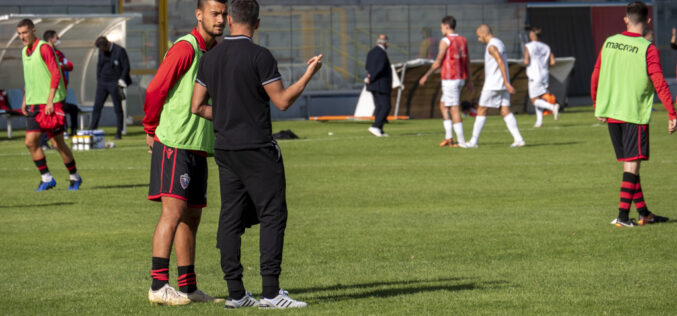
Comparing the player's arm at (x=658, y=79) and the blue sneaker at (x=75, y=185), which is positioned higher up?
the player's arm at (x=658, y=79)

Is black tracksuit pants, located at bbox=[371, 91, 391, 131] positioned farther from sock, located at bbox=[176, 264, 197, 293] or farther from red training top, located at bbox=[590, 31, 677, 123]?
sock, located at bbox=[176, 264, 197, 293]

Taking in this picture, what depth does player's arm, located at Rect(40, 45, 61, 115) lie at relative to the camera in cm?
1440

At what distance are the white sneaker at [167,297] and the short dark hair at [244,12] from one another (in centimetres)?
168

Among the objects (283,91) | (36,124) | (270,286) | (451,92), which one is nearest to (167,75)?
(283,91)

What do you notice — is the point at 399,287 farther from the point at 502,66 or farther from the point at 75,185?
the point at 502,66

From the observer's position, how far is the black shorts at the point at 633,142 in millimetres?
10609

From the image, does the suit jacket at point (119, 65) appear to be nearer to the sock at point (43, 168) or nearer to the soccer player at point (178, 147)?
the sock at point (43, 168)

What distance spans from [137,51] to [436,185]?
1950 centimetres

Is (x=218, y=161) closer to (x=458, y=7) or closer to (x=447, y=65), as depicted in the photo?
(x=447, y=65)

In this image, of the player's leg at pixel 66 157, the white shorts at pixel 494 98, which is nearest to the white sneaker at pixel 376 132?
the white shorts at pixel 494 98

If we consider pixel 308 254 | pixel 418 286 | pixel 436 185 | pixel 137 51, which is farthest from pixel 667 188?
pixel 137 51

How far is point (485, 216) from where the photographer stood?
1152 cm

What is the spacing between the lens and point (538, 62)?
2892 cm

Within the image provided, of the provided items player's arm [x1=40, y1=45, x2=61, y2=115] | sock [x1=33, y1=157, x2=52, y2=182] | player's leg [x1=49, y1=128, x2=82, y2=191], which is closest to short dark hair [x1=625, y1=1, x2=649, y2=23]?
player's arm [x1=40, y1=45, x2=61, y2=115]
